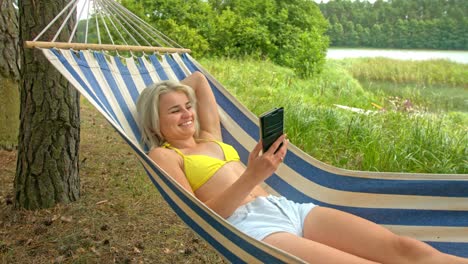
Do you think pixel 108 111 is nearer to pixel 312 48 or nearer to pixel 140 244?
pixel 140 244

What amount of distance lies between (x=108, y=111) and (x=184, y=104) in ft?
1.09

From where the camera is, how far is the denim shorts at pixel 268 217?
1.72m

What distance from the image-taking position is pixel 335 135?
4.34 meters

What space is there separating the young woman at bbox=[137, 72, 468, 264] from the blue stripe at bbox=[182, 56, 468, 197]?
18cm

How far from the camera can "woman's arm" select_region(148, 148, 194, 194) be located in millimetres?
1877

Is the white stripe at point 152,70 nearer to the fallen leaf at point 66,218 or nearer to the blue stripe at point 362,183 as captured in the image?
the blue stripe at point 362,183

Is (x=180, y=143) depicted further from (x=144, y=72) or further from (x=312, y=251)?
(x=312, y=251)

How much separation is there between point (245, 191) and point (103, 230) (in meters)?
1.41

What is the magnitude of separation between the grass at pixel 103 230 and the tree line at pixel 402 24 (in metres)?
10.8

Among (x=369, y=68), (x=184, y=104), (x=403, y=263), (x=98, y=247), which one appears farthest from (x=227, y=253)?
(x=369, y=68)

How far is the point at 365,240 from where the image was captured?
1710 millimetres

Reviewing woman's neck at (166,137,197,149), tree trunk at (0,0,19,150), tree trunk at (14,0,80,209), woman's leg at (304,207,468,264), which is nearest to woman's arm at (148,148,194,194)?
woman's neck at (166,137,197,149)

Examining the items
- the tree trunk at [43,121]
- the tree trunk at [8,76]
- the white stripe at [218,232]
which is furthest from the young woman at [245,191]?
the tree trunk at [8,76]

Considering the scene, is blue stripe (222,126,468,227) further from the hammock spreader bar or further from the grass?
the hammock spreader bar
